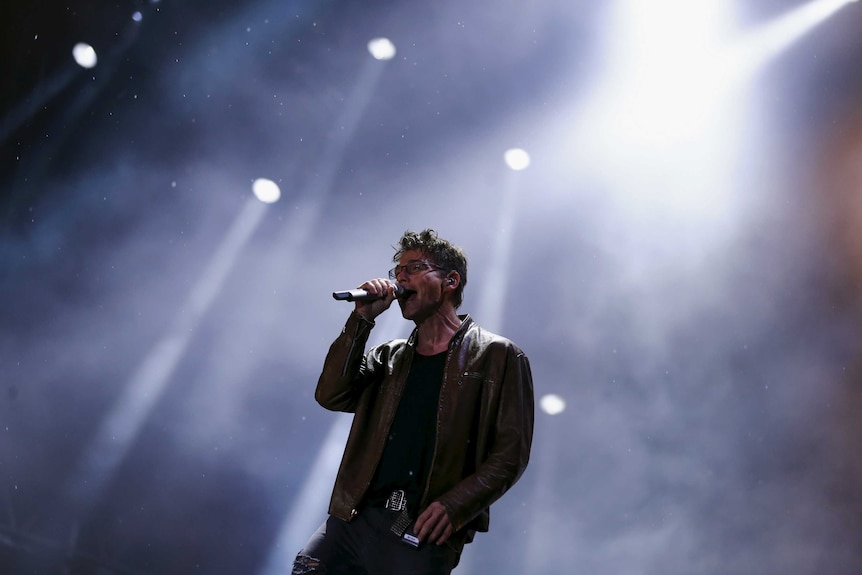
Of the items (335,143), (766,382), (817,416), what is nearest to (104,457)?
(335,143)

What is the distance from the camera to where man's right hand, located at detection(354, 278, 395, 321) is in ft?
5.98

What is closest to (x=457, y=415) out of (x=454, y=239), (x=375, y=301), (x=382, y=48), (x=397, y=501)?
(x=397, y=501)

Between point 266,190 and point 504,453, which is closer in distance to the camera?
point 504,453

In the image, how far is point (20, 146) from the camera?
425 cm

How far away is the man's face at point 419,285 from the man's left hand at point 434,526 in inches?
22.6

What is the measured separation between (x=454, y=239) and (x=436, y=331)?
295 centimetres

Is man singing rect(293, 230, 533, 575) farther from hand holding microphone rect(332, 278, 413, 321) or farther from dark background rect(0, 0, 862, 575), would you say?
dark background rect(0, 0, 862, 575)

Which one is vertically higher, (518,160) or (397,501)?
(518,160)

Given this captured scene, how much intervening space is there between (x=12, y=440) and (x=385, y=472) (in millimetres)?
3302

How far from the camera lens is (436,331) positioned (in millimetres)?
1951

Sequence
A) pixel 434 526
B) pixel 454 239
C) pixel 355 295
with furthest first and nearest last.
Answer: pixel 454 239 → pixel 355 295 → pixel 434 526

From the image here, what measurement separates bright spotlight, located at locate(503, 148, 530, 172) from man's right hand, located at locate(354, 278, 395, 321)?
129 inches

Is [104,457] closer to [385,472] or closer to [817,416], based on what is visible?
[385,472]

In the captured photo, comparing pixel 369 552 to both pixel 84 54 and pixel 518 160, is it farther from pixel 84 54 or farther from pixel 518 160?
pixel 84 54
